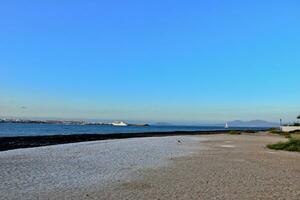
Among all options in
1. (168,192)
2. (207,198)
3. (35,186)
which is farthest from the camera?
(35,186)

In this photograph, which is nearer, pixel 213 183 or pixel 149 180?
pixel 213 183

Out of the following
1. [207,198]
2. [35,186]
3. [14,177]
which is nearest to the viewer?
[207,198]

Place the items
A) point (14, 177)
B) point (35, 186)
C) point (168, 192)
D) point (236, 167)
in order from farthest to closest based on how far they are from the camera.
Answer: point (236, 167), point (14, 177), point (35, 186), point (168, 192)

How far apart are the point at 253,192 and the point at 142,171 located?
6194mm

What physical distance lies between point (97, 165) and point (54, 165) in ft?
6.92

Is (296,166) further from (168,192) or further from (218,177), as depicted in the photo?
(168,192)

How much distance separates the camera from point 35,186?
1341 centimetres

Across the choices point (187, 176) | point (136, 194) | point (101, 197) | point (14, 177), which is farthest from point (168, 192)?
point (14, 177)

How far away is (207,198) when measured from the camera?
37.5 feet

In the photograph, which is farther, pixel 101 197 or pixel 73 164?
pixel 73 164

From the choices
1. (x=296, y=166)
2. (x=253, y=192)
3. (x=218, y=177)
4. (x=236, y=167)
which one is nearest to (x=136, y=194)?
(x=253, y=192)

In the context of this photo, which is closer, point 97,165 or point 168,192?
point 168,192

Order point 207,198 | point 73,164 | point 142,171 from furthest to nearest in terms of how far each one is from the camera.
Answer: point 73,164 < point 142,171 < point 207,198

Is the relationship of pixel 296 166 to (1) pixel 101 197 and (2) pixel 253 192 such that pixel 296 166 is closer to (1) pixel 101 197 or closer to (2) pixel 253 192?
(2) pixel 253 192
